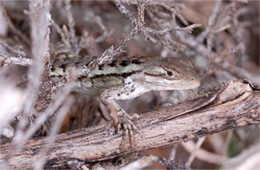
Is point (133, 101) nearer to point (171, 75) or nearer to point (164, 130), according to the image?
point (171, 75)

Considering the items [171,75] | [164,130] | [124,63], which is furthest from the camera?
[124,63]

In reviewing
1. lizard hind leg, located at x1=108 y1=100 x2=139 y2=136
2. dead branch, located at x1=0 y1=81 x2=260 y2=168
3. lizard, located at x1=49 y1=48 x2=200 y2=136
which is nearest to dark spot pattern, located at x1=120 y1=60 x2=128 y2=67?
lizard, located at x1=49 y1=48 x2=200 y2=136

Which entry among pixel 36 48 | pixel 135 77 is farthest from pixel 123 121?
pixel 36 48

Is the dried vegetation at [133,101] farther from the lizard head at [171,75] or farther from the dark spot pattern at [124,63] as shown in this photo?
the dark spot pattern at [124,63]

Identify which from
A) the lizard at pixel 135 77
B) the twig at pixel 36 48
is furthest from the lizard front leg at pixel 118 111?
the twig at pixel 36 48

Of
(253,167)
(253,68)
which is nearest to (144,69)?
(253,167)

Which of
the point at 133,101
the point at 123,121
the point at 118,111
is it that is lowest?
the point at 123,121
